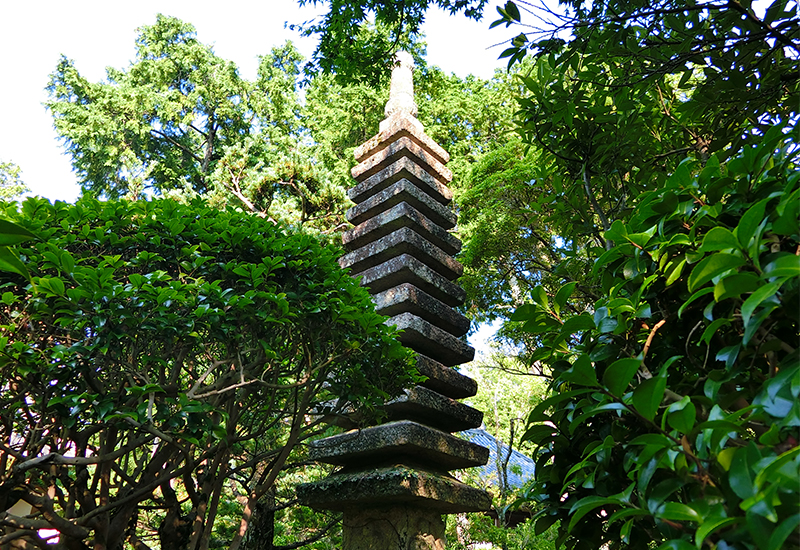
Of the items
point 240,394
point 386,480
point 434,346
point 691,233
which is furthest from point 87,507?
point 691,233

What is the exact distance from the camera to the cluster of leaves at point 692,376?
80 centimetres

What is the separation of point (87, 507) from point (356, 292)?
1.82m

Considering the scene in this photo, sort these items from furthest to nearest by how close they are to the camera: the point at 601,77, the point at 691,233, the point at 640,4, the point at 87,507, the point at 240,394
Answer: the point at 240,394
the point at 87,507
the point at 601,77
the point at 640,4
the point at 691,233

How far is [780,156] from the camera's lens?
4.19ft

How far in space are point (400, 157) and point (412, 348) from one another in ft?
5.94

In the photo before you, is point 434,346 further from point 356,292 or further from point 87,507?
point 87,507

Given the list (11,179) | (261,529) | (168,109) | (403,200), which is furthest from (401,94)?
(11,179)

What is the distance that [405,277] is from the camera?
4066mm

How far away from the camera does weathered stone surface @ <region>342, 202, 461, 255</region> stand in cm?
430

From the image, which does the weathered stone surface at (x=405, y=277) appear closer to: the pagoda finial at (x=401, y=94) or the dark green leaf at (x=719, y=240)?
the pagoda finial at (x=401, y=94)

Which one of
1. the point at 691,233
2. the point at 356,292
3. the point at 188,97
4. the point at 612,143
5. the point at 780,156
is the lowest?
the point at 691,233

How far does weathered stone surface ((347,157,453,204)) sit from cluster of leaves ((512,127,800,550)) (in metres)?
3.14

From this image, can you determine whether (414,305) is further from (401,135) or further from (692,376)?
(692,376)

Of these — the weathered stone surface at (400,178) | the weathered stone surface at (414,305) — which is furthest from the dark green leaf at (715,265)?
the weathered stone surface at (400,178)
